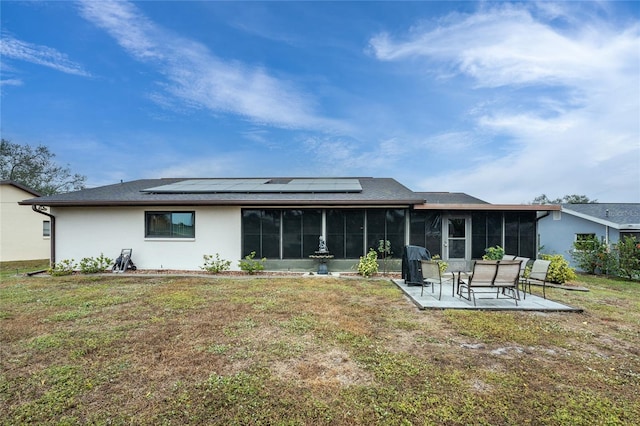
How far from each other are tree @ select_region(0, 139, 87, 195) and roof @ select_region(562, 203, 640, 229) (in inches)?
1481

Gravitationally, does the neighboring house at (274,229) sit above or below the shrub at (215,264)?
above

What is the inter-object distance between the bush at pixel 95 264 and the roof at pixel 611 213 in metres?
19.9

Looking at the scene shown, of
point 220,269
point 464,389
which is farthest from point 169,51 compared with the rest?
point 464,389

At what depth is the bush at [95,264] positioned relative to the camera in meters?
10.6

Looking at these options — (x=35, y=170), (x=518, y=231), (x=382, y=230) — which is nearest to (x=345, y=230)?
(x=382, y=230)

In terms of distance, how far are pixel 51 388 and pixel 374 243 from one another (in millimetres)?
9048

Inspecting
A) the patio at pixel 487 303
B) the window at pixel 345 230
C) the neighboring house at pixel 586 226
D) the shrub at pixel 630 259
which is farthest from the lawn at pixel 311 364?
the neighboring house at pixel 586 226

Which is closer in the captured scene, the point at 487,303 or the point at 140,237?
the point at 487,303

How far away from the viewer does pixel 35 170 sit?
27156 mm

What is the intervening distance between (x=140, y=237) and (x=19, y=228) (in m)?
11.4

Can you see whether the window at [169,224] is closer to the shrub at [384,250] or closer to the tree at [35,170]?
the shrub at [384,250]

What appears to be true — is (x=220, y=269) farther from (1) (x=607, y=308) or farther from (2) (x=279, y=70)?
(1) (x=607, y=308)

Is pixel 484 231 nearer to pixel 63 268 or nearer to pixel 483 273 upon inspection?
pixel 483 273

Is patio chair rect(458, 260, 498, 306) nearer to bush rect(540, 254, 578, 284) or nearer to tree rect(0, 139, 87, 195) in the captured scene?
bush rect(540, 254, 578, 284)
